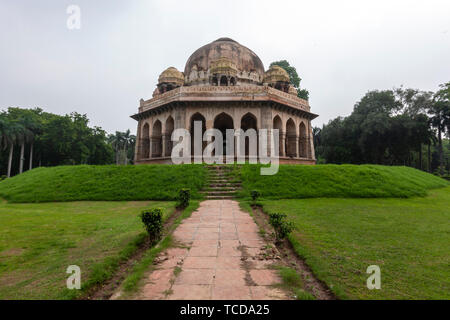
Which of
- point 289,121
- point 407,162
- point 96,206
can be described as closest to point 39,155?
point 96,206

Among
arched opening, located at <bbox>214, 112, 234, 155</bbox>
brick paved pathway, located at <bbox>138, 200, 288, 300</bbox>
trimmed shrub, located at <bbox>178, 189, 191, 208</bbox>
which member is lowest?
brick paved pathway, located at <bbox>138, 200, 288, 300</bbox>

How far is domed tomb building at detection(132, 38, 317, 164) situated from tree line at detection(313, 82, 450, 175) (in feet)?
29.4

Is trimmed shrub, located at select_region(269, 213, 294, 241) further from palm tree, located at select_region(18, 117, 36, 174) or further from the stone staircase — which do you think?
palm tree, located at select_region(18, 117, 36, 174)

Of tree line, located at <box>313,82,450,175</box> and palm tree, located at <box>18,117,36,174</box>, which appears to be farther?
palm tree, located at <box>18,117,36,174</box>

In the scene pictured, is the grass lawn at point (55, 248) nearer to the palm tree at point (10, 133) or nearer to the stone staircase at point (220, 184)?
the stone staircase at point (220, 184)

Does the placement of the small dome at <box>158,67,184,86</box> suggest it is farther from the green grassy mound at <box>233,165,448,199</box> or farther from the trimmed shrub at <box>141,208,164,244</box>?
the trimmed shrub at <box>141,208,164,244</box>

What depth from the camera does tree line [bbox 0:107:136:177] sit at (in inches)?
1131

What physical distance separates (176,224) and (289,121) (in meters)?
18.6

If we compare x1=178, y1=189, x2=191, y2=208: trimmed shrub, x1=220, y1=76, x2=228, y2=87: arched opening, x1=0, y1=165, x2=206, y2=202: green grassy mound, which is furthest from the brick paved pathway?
x1=220, y1=76, x2=228, y2=87: arched opening

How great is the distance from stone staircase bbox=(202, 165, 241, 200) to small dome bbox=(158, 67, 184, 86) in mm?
12720

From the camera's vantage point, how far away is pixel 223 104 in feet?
64.1

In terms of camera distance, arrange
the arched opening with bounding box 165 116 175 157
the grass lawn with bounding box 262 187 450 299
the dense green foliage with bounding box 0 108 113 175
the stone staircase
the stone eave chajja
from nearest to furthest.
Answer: the grass lawn with bounding box 262 187 450 299 < the stone staircase < the stone eave chajja < the arched opening with bounding box 165 116 175 157 < the dense green foliage with bounding box 0 108 113 175

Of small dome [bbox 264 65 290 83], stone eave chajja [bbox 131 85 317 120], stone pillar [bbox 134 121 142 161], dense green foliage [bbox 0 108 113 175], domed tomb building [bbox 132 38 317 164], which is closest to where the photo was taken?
stone eave chajja [bbox 131 85 317 120]

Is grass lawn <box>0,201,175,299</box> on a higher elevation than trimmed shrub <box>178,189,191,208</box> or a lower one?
lower
